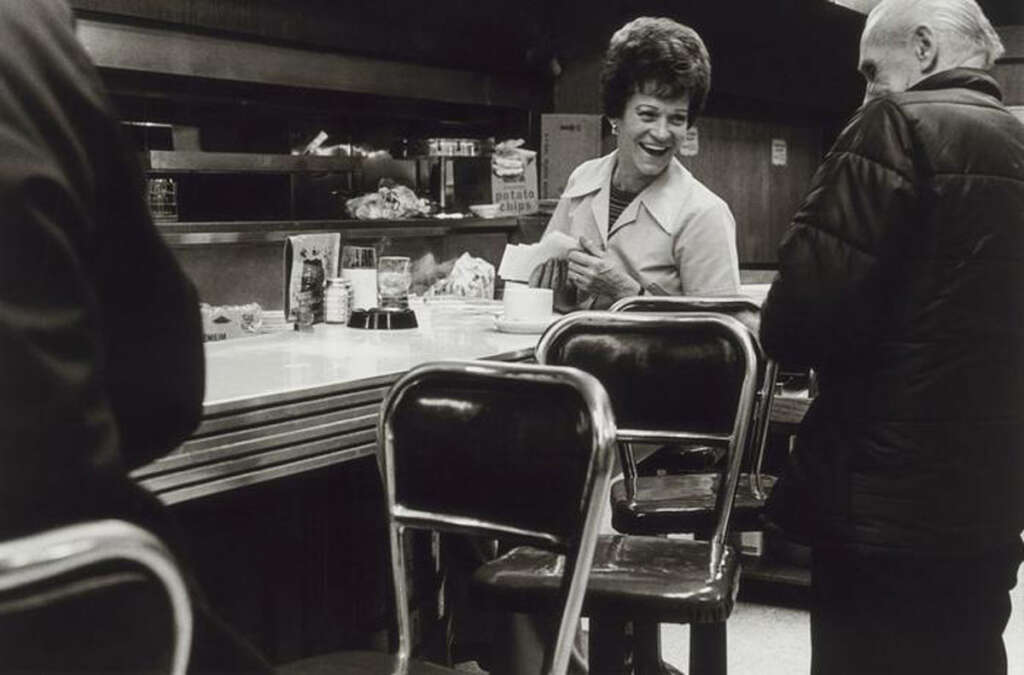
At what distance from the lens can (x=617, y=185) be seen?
3520 millimetres

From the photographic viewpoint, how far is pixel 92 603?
95cm

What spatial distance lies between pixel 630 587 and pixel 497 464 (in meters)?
0.44

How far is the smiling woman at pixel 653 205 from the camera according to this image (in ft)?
10.7

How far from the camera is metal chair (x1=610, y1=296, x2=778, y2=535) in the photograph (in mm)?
2617

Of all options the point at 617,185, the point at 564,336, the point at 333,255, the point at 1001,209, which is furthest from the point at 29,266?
the point at 617,185

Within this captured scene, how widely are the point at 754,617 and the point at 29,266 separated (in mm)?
3586

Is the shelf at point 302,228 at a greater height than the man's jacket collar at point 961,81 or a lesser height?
lesser

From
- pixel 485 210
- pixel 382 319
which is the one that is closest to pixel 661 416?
pixel 382 319

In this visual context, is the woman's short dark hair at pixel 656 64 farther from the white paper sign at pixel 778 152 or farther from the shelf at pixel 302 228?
the white paper sign at pixel 778 152

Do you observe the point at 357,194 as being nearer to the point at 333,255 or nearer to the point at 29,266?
the point at 333,255

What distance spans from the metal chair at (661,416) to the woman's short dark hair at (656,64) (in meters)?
1.15

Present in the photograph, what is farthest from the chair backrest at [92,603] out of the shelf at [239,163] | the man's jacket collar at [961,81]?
the shelf at [239,163]

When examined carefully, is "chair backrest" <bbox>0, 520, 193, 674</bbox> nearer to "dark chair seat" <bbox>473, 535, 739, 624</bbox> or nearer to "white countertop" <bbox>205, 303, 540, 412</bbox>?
"white countertop" <bbox>205, 303, 540, 412</bbox>

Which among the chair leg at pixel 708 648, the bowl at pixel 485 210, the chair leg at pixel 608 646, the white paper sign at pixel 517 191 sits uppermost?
the white paper sign at pixel 517 191
